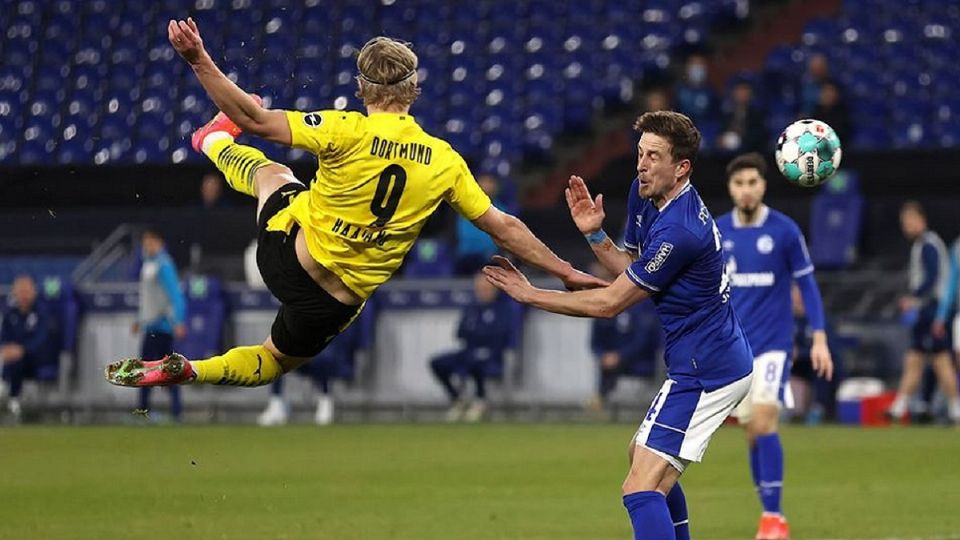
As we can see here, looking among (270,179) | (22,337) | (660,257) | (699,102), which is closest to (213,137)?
(270,179)

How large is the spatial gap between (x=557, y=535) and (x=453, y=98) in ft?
55.3

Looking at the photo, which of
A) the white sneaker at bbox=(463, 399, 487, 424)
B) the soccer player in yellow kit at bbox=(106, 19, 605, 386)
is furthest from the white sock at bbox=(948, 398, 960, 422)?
the soccer player in yellow kit at bbox=(106, 19, 605, 386)

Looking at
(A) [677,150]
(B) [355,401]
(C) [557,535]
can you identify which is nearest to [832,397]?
(B) [355,401]

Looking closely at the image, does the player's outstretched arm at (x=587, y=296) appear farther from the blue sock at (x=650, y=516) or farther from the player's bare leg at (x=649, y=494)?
the blue sock at (x=650, y=516)

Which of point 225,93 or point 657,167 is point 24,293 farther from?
point 657,167

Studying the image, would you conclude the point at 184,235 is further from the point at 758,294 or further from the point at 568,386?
the point at 758,294

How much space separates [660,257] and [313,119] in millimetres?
1927

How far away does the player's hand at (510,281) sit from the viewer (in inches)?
311

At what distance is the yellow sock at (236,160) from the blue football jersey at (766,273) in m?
3.56

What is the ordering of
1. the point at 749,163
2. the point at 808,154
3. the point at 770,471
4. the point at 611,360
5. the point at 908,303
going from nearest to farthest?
the point at 808,154
the point at 770,471
the point at 749,163
the point at 908,303
the point at 611,360

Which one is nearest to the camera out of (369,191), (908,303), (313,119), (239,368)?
(313,119)

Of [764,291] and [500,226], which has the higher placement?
[500,226]

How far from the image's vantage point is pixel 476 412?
865 inches

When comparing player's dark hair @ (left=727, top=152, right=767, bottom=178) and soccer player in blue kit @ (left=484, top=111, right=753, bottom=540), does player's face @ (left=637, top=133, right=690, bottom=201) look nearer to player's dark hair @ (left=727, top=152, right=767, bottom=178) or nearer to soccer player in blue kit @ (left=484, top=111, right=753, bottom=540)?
soccer player in blue kit @ (left=484, top=111, right=753, bottom=540)
